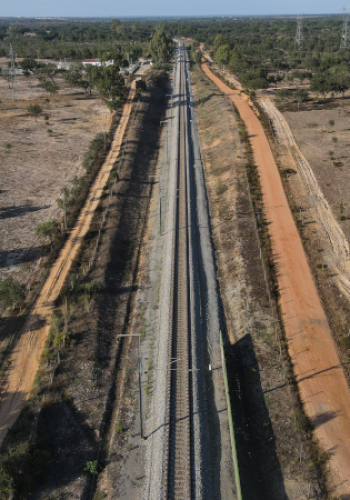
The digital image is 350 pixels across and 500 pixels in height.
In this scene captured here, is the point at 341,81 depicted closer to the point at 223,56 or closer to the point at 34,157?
the point at 223,56

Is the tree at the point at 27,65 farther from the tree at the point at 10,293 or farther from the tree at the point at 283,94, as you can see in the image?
the tree at the point at 10,293

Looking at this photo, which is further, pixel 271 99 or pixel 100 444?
pixel 271 99

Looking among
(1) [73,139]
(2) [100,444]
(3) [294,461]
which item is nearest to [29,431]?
(2) [100,444]

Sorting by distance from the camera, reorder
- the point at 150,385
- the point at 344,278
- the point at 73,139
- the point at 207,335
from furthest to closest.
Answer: the point at 73,139 → the point at 344,278 → the point at 207,335 → the point at 150,385

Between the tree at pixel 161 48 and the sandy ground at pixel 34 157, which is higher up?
the tree at pixel 161 48

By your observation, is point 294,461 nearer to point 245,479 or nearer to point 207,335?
point 245,479

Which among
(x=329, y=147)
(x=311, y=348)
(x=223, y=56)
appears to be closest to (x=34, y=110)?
(x=329, y=147)

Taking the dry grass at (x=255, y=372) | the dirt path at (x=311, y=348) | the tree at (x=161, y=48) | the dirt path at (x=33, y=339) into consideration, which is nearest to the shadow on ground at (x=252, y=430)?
the dry grass at (x=255, y=372)

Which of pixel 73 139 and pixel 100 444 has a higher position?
pixel 73 139
